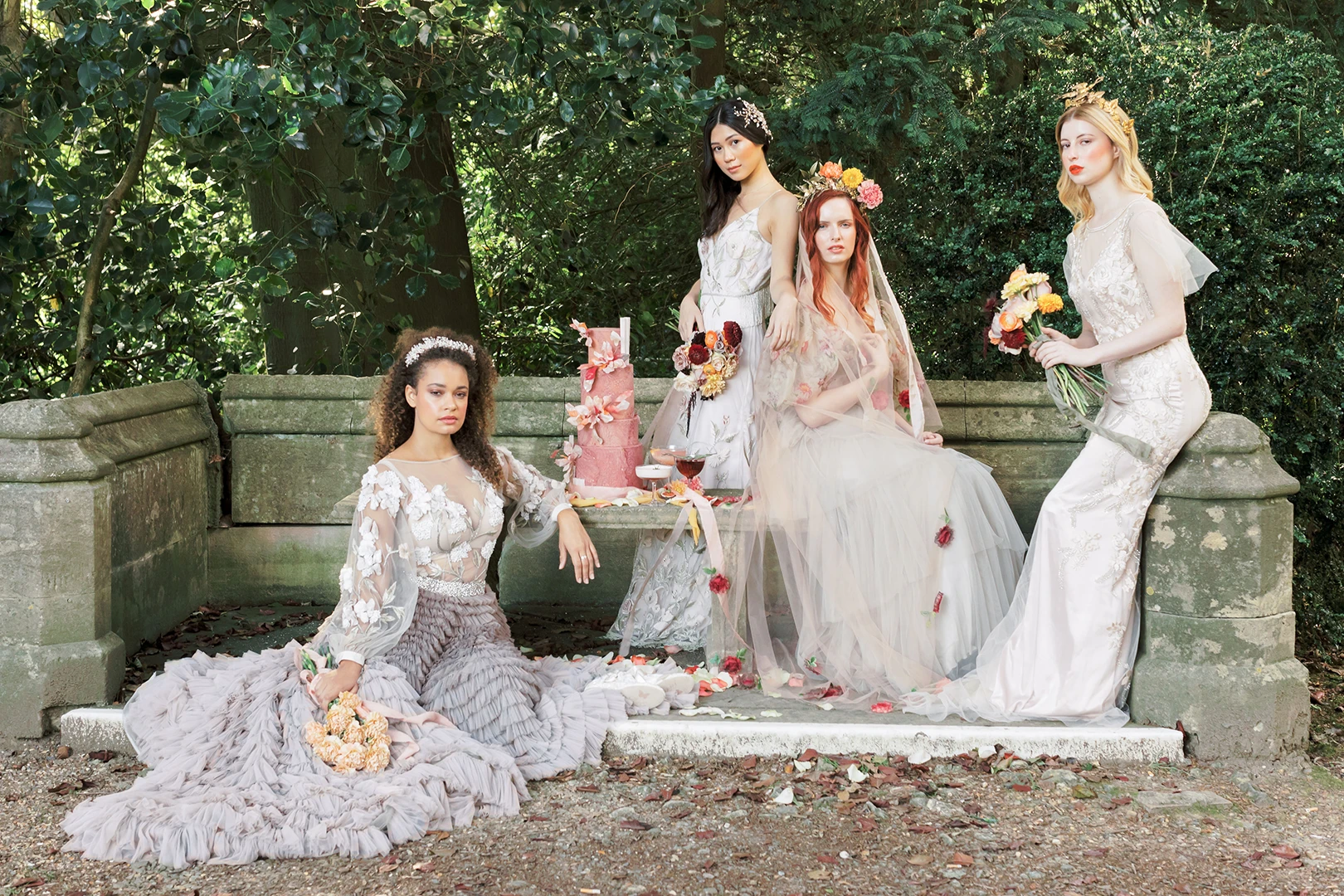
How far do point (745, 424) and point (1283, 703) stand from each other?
2.29m

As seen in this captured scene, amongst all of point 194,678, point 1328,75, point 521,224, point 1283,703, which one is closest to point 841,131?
point 1328,75

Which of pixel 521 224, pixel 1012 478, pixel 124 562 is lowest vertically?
pixel 124 562

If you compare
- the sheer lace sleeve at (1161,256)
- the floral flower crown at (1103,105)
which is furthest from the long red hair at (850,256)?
the sheer lace sleeve at (1161,256)

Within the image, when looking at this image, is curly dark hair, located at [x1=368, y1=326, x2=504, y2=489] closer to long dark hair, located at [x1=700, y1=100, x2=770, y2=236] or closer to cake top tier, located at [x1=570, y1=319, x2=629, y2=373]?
cake top tier, located at [x1=570, y1=319, x2=629, y2=373]

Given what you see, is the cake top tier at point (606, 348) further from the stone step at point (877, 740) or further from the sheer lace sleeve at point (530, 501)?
the stone step at point (877, 740)

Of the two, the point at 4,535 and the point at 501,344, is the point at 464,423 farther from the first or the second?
the point at 501,344

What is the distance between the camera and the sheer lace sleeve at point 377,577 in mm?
4125

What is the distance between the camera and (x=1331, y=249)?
18.2ft

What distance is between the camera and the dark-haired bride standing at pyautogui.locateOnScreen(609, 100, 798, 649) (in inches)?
202

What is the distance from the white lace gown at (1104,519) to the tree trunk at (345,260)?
3.54 meters

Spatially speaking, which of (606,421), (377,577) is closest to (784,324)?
(606,421)

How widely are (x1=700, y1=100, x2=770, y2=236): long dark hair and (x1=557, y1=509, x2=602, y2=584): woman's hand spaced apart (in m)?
1.50

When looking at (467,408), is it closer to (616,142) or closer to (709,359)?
(709,359)

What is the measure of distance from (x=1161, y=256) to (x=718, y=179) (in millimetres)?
1884
